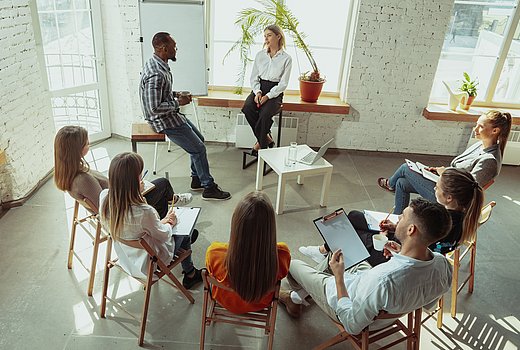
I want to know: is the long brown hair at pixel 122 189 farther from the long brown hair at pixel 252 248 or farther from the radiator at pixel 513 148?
the radiator at pixel 513 148

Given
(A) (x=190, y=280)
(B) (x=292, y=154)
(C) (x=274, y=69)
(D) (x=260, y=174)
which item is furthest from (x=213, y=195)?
(C) (x=274, y=69)

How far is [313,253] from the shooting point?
3.26 m

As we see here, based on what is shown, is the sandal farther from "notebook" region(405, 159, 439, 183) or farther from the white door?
the white door

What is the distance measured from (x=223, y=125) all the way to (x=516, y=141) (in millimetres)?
3654

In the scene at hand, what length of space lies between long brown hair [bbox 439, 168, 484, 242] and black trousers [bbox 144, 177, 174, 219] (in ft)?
6.18

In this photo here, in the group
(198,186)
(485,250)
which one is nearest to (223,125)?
(198,186)

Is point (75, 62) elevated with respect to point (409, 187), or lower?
elevated

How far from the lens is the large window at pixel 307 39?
4840 millimetres

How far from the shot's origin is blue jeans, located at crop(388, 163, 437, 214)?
351 cm

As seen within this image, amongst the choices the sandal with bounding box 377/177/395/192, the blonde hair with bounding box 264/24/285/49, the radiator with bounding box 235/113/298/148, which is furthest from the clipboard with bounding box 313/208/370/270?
the radiator with bounding box 235/113/298/148

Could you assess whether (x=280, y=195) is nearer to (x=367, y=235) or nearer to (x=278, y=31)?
(x=367, y=235)

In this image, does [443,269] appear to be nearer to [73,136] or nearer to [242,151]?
[73,136]

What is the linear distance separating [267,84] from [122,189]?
9.05 feet

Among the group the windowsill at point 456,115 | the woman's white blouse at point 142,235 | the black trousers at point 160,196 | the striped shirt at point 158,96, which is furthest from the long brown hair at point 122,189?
the windowsill at point 456,115
